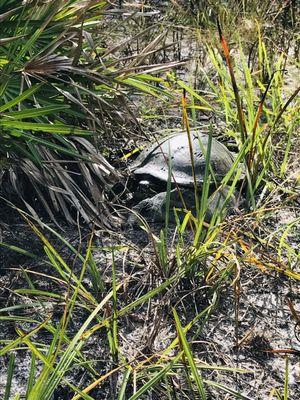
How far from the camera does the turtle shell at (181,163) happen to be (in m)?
2.88

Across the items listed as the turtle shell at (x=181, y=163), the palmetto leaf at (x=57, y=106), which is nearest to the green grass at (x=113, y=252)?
the palmetto leaf at (x=57, y=106)

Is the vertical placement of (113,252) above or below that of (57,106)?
below

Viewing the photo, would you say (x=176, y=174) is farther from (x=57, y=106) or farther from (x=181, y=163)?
(x=57, y=106)

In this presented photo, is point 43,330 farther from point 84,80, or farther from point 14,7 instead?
point 14,7

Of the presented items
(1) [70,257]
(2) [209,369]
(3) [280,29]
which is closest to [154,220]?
(1) [70,257]

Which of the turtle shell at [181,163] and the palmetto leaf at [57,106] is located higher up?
the palmetto leaf at [57,106]

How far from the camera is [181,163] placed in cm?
293

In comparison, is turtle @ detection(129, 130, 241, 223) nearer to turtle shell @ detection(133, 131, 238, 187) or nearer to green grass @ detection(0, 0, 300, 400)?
turtle shell @ detection(133, 131, 238, 187)

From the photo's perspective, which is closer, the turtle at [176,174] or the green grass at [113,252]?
the green grass at [113,252]

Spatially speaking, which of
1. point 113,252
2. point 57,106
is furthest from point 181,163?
point 113,252

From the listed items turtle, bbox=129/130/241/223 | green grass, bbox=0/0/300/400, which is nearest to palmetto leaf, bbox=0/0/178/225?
green grass, bbox=0/0/300/400

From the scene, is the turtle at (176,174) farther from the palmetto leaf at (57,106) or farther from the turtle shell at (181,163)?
the palmetto leaf at (57,106)

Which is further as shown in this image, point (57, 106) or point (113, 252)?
point (57, 106)

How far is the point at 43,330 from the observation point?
212 centimetres
